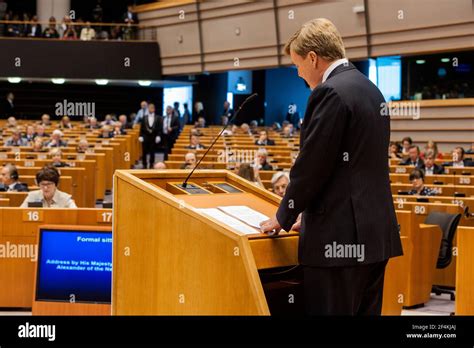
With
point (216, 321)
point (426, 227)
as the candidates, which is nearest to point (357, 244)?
point (216, 321)

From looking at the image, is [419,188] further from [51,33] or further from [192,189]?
[51,33]

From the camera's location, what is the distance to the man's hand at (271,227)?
2.66 metres

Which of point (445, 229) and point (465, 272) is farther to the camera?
point (445, 229)

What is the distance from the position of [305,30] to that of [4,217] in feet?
16.4

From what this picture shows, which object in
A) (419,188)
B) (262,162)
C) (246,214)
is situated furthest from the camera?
(262,162)

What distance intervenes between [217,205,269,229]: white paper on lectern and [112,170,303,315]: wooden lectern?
4 cm

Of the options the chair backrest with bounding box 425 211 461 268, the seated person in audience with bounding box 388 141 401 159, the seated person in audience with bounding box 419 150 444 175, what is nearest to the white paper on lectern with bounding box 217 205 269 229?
the chair backrest with bounding box 425 211 461 268

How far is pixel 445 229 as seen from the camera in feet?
27.5

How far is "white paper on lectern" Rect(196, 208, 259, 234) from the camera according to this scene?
2.63m

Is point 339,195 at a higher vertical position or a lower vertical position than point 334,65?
lower

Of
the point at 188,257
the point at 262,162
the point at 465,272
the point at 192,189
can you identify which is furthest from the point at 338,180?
the point at 262,162

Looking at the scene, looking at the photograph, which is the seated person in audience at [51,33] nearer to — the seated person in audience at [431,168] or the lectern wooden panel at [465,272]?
the seated person in audience at [431,168]

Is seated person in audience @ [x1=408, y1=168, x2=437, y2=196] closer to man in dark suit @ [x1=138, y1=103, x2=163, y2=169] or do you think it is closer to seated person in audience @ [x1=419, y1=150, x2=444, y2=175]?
seated person in audience @ [x1=419, y1=150, x2=444, y2=175]

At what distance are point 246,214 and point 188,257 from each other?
1.22 ft
